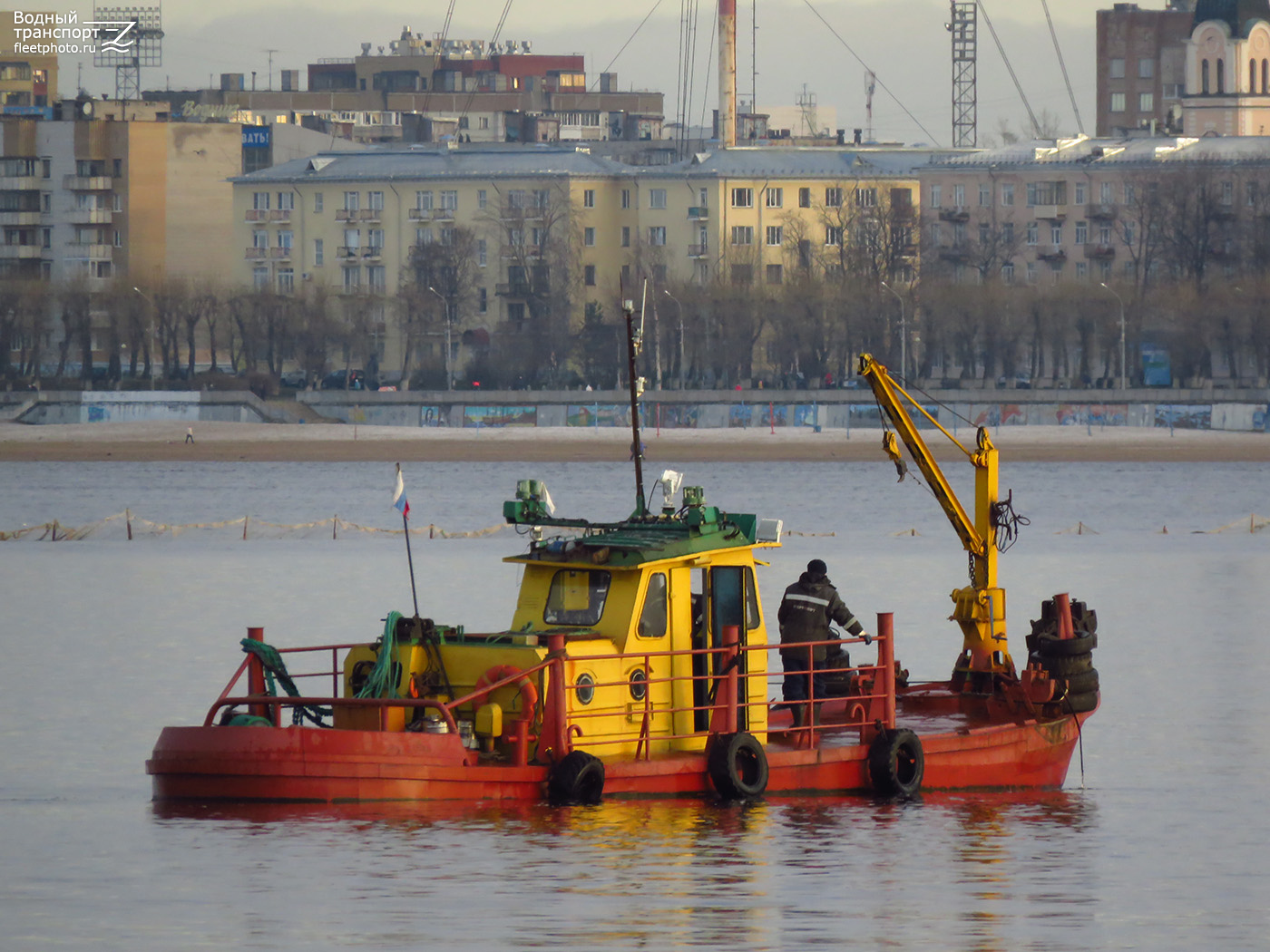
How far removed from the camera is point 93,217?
568ft

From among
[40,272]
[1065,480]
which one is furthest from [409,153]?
[1065,480]

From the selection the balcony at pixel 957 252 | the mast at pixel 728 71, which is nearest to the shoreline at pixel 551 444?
the balcony at pixel 957 252

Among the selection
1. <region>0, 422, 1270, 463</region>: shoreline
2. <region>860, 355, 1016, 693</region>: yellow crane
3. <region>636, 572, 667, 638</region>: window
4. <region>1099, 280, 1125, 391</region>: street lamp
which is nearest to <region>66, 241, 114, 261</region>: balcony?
<region>0, 422, 1270, 463</region>: shoreline

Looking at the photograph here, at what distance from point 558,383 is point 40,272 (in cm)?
4920

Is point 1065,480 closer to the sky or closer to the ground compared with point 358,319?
closer to the ground

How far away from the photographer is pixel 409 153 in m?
165

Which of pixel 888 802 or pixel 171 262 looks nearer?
pixel 888 802

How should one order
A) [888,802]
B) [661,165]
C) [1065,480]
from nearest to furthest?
1. [888,802]
2. [1065,480]
3. [661,165]

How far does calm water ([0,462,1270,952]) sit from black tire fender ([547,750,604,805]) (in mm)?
169

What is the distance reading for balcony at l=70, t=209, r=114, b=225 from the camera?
17300 centimetres

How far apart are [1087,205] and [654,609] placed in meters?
130

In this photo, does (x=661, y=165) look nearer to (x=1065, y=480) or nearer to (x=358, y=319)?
(x=358, y=319)

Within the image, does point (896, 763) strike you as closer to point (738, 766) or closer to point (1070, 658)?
point (738, 766)

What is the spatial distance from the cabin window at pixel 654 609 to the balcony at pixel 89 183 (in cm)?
15458
